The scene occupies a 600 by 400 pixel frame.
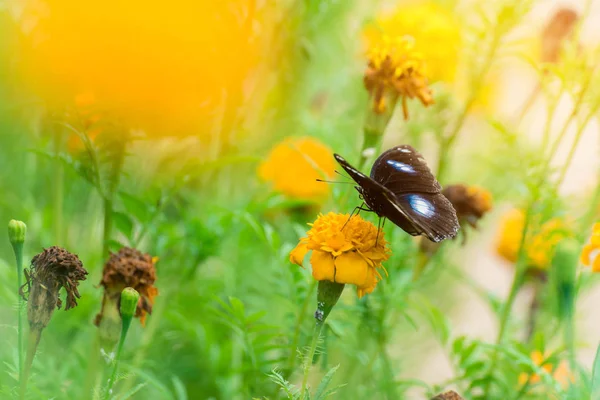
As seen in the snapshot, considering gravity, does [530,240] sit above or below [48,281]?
above

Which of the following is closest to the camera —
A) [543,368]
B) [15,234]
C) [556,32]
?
[15,234]

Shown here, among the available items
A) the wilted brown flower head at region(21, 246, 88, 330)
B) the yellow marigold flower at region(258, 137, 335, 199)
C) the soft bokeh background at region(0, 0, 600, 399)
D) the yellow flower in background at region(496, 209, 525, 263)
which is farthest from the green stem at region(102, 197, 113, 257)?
the yellow flower in background at region(496, 209, 525, 263)

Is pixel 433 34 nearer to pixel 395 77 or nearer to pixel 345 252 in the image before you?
pixel 395 77

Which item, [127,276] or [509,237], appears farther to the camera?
[509,237]

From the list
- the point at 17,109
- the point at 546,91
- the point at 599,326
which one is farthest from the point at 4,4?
the point at 599,326

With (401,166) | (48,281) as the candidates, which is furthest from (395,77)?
(48,281)

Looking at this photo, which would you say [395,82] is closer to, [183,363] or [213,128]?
[213,128]

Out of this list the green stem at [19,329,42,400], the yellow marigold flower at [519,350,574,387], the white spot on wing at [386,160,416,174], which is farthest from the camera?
the yellow marigold flower at [519,350,574,387]

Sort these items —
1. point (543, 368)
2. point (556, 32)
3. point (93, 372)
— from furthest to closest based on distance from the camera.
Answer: point (556, 32) < point (543, 368) < point (93, 372)

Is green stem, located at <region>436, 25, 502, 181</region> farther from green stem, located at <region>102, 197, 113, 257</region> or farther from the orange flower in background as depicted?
green stem, located at <region>102, 197, 113, 257</region>
